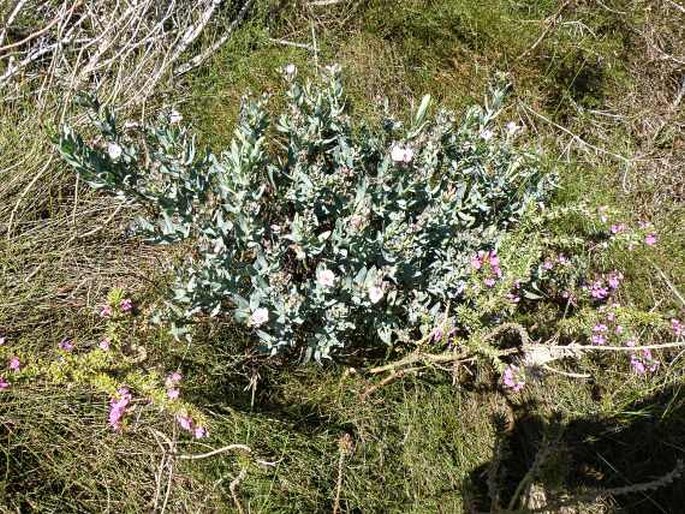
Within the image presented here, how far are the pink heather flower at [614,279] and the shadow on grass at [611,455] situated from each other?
428mm

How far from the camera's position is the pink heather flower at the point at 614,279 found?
242cm

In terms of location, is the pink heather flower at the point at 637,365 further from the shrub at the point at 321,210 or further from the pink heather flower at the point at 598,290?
the shrub at the point at 321,210

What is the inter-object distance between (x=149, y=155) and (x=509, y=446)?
1.53 metres

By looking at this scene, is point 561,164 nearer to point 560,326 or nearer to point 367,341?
point 560,326

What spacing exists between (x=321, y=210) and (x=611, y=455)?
1.38 m

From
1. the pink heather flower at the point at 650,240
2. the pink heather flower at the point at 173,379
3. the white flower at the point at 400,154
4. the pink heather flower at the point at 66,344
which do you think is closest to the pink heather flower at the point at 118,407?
the pink heather flower at the point at 173,379

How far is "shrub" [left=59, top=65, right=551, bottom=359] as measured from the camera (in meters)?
1.76

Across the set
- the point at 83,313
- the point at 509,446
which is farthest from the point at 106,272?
the point at 509,446

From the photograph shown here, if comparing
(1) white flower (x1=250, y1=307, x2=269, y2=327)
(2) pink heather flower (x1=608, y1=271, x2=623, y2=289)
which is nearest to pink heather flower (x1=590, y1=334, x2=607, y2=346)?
(2) pink heather flower (x1=608, y1=271, x2=623, y2=289)

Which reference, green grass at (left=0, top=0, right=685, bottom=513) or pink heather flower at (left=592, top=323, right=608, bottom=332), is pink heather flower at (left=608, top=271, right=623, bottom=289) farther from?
pink heather flower at (left=592, top=323, right=608, bottom=332)

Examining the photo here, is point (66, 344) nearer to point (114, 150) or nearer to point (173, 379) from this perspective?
point (173, 379)

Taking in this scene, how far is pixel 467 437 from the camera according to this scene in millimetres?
2129

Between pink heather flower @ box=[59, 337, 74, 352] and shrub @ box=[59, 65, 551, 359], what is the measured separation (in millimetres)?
384

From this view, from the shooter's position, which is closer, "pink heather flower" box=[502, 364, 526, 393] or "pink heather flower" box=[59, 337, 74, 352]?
"pink heather flower" box=[59, 337, 74, 352]
